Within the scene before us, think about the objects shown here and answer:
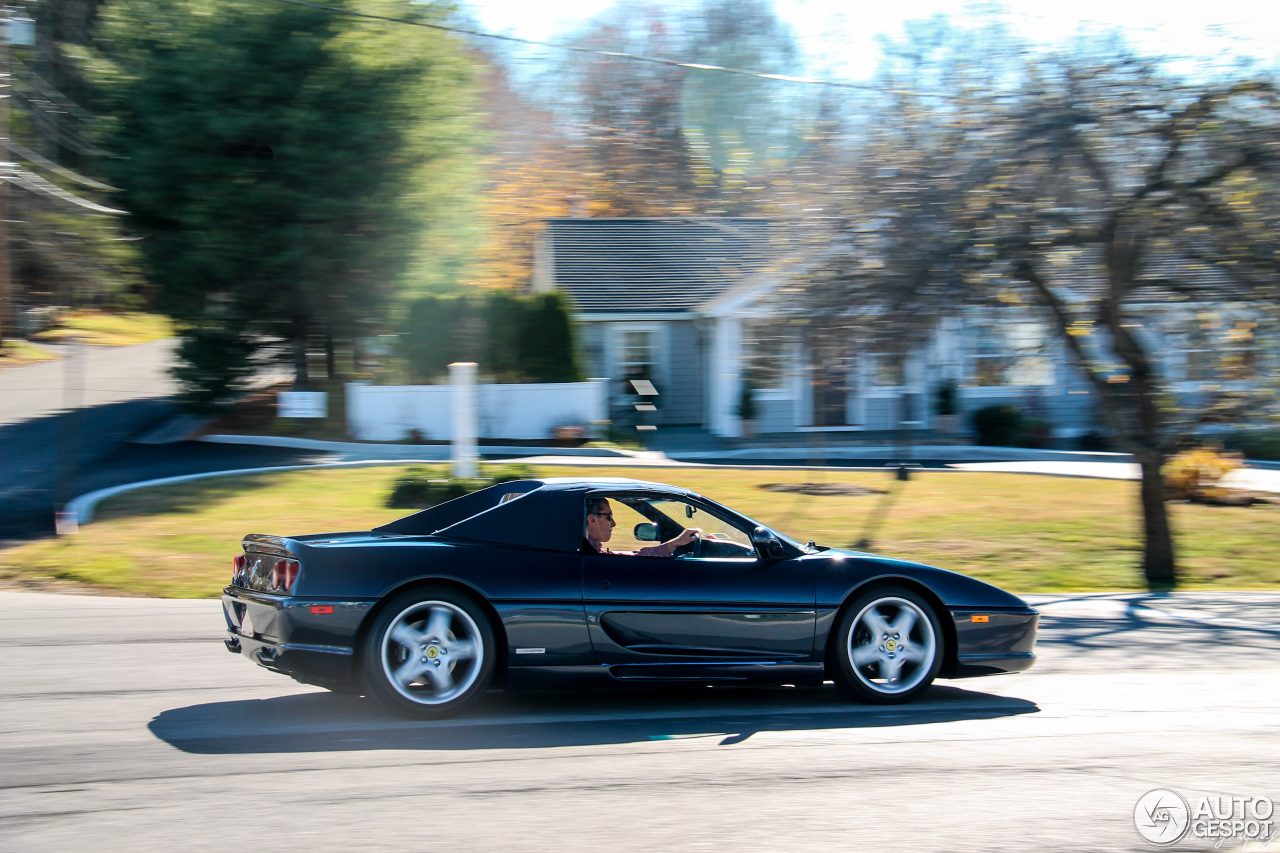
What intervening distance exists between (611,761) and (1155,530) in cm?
921

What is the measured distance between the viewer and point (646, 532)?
6625mm

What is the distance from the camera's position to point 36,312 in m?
39.6

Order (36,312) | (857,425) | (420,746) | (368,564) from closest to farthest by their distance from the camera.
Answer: (420,746), (368,564), (857,425), (36,312)

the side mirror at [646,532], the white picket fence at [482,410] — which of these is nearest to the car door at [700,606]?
the side mirror at [646,532]

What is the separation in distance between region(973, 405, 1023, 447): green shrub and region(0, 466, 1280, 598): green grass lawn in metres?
5.87

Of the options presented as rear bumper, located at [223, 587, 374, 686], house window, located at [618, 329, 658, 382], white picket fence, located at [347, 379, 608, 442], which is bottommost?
rear bumper, located at [223, 587, 374, 686]

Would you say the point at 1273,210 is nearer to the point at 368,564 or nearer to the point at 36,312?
the point at 368,564

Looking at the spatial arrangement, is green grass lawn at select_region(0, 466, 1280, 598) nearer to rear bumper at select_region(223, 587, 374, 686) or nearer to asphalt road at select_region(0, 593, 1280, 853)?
asphalt road at select_region(0, 593, 1280, 853)

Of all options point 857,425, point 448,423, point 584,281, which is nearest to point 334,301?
point 448,423

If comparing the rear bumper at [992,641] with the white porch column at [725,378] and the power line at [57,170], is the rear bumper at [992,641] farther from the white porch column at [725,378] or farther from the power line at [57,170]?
the white porch column at [725,378]

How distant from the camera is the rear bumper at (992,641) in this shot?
6.48 metres

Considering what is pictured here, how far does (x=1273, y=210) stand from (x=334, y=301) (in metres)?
17.6

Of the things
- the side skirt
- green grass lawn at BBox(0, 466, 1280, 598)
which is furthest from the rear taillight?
green grass lawn at BBox(0, 466, 1280, 598)

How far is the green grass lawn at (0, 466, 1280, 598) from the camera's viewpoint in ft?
39.2
